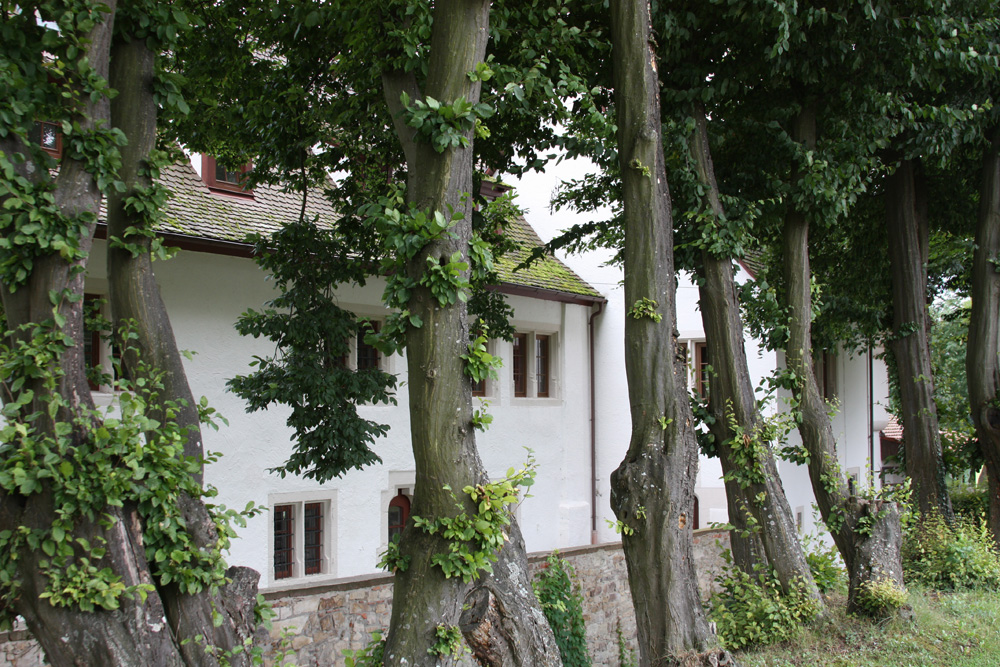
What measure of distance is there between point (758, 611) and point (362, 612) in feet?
13.5

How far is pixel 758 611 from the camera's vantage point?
7871 millimetres

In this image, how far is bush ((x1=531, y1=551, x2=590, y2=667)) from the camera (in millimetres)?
10531

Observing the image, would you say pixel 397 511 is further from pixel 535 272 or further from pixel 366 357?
pixel 535 272

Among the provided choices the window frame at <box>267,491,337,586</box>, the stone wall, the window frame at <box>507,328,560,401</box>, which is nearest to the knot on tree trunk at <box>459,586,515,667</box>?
the stone wall

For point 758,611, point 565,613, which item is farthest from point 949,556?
point 565,613

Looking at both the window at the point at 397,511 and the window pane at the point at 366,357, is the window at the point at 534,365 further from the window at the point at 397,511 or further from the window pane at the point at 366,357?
the window at the point at 397,511

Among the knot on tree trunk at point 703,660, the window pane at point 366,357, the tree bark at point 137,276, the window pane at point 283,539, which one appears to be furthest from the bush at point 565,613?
the tree bark at point 137,276

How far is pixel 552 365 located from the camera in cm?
1652

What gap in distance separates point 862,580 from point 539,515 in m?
7.43

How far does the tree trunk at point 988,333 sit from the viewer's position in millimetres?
11633

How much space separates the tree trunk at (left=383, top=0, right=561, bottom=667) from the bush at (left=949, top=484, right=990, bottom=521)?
10008mm

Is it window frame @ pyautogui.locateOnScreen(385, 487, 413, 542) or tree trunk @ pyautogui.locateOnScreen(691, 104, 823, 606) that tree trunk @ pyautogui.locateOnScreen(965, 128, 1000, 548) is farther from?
window frame @ pyautogui.locateOnScreen(385, 487, 413, 542)

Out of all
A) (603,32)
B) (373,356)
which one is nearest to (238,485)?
(373,356)

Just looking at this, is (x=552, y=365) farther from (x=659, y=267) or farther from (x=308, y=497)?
(x=659, y=267)
